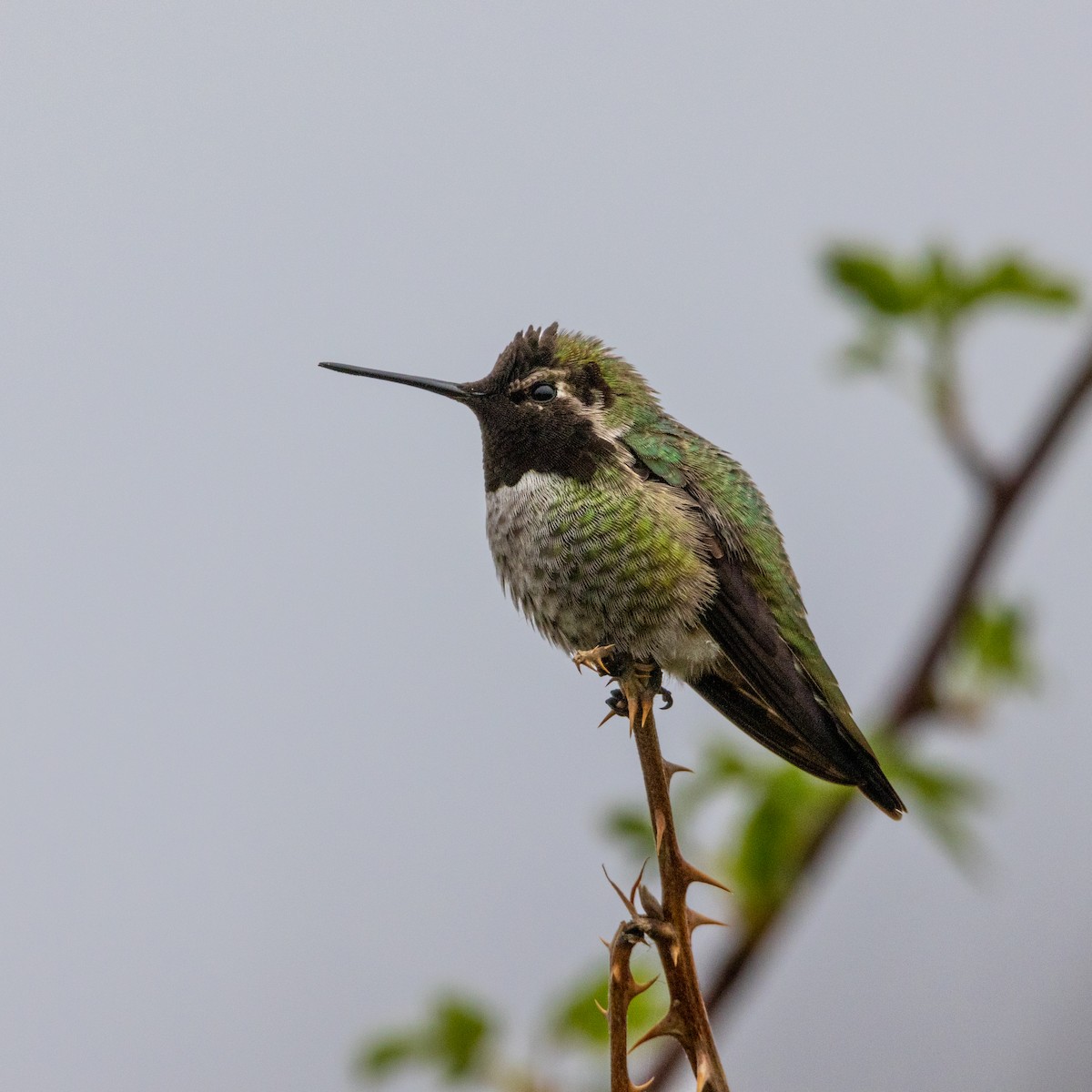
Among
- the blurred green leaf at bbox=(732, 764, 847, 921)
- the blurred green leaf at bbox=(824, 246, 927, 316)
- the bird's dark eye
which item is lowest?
the blurred green leaf at bbox=(732, 764, 847, 921)

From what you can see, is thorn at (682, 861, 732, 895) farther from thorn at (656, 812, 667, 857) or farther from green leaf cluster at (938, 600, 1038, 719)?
green leaf cluster at (938, 600, 1038, 719)

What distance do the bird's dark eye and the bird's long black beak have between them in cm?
12

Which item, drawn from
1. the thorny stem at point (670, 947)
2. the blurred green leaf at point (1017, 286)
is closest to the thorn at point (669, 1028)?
the thorny stem at point (670, 947)

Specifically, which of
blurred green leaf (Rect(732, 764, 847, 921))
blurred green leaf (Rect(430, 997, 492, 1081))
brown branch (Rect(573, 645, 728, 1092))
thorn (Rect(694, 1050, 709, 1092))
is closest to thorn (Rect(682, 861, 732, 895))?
brown branch (Rect(573, 645, 728, 1092))

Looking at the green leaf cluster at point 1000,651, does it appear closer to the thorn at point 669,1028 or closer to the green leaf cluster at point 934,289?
the green leaf cluster at point 934,289

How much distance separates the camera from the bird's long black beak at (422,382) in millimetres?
2648

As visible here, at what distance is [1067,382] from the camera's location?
2.28 meters

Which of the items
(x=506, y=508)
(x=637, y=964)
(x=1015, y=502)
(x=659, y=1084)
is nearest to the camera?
(x=659, y=1084)

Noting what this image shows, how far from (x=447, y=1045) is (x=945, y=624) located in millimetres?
1461

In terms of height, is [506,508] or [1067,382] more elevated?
[1067,382]

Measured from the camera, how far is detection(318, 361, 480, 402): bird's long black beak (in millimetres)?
2648

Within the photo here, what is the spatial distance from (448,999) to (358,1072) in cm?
40

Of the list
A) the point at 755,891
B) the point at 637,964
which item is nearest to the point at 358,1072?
the point at 637,964

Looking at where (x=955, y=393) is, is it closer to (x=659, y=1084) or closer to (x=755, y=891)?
(x=755, y=891)
